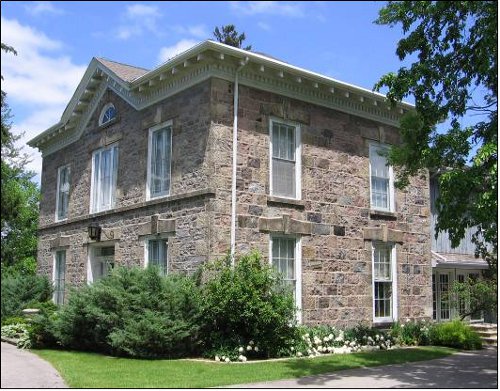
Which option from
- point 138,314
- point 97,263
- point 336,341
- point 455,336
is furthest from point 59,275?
point 455,336

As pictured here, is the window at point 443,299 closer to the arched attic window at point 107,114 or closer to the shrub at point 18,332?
the arched attic window at point 107,114

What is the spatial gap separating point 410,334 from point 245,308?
6399 mm

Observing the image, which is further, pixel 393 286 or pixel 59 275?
pixel 59 275

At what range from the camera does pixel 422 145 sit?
10492 mm

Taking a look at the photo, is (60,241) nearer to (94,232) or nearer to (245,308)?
(94,232)

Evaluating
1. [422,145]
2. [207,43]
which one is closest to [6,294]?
[207,43]

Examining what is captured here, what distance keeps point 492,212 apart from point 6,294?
16489 mm

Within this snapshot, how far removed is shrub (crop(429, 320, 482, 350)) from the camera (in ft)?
53.8

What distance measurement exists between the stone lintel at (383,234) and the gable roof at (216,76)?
331 cm

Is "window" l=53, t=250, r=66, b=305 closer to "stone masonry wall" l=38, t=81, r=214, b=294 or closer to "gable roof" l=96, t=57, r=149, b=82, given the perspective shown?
"stone masonry wall" l=38, t=81, r=214, b=294

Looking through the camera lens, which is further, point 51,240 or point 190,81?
point 51,240

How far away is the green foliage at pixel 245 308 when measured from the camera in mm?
12664

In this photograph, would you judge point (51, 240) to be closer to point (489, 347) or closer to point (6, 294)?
point (6, 294)

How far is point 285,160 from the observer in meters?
15.5
